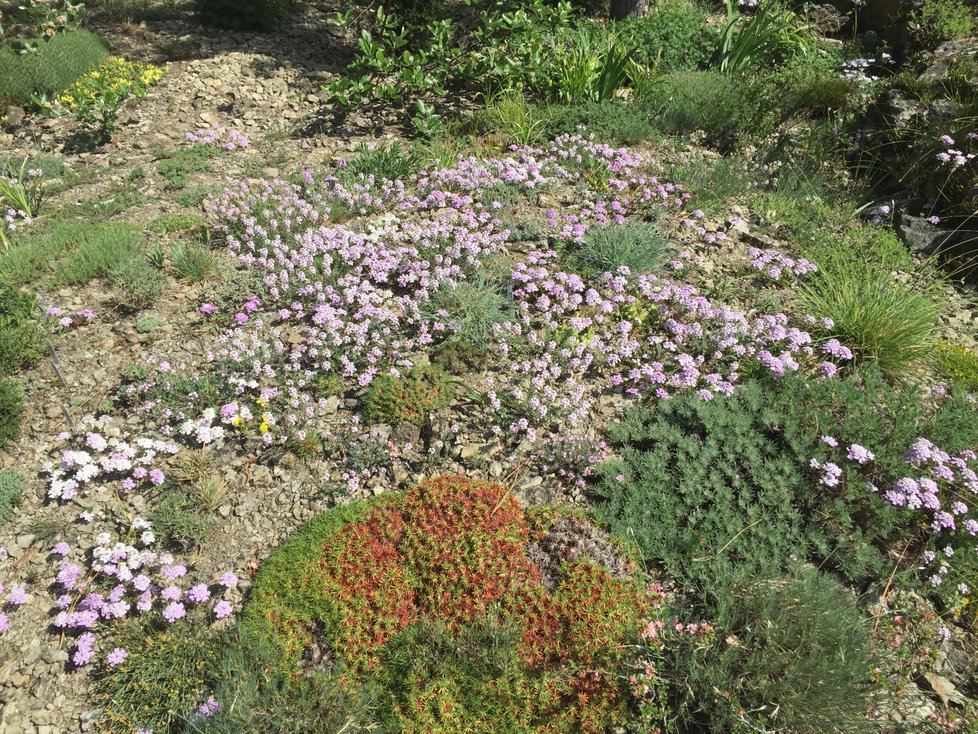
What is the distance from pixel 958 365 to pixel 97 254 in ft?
26.7

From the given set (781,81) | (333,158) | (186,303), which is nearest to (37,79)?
(333,158)

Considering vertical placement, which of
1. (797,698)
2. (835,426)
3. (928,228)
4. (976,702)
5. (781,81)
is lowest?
(976,702)

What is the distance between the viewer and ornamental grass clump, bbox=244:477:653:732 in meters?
3.39

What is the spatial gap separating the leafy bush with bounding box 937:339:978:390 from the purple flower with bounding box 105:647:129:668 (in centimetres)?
657

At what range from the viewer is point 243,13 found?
10.9 meters

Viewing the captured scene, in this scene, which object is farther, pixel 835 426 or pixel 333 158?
pixel 333 158

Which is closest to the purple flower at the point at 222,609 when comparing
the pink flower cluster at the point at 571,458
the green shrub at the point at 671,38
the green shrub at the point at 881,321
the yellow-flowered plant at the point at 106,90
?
the pink flower cluster at the point at 571,458

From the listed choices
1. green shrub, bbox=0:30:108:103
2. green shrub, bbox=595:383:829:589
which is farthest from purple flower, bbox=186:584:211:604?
green shrub, bbox=0:30:108:103

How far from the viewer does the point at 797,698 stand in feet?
10.3

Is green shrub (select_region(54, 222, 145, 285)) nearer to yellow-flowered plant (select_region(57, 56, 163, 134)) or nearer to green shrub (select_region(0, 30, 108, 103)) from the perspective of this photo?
yellow-flowered plant (select_region(57, 56, 163, 134))

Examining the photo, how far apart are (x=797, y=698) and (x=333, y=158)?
299 inches

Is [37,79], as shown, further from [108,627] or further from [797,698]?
[797,698]

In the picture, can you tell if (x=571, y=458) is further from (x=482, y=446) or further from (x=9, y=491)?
(x=9, y=491)

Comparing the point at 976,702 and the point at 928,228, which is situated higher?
the point at 928,228
